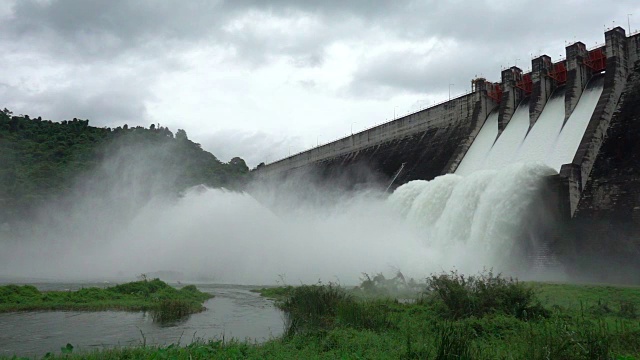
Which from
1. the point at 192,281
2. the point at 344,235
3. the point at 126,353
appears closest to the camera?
the point at 126,353

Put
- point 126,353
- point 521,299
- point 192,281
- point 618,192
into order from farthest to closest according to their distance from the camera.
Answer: point 192,281
point 618,192
point 521,299
point 126,353

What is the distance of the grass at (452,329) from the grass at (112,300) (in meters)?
3.42

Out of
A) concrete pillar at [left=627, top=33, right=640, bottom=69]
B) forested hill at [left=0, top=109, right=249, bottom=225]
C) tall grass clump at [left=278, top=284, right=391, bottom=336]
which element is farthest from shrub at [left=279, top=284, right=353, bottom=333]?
forested hill at [left=0, top=109, right=249, bottom=225]

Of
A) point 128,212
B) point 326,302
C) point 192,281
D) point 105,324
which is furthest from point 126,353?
point 128,212

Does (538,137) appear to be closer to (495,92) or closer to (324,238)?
(495,92)

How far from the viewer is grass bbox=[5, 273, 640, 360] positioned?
751cm

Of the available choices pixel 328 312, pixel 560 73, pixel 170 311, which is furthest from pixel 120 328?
pixel 560 73

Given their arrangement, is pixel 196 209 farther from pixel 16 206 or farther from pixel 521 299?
pixel 521 299

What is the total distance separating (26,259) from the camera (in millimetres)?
39438

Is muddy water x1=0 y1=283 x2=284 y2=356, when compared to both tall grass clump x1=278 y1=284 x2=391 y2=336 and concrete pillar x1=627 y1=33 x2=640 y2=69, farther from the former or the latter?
concrete pillar x1=627 y1=33 x2=640 y2=69

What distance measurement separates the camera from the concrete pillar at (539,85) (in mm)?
31328

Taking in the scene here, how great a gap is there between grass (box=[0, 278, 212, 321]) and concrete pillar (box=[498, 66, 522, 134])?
24716 millimetres

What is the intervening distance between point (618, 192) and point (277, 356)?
1949 cm

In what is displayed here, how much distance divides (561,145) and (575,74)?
5284 mm
